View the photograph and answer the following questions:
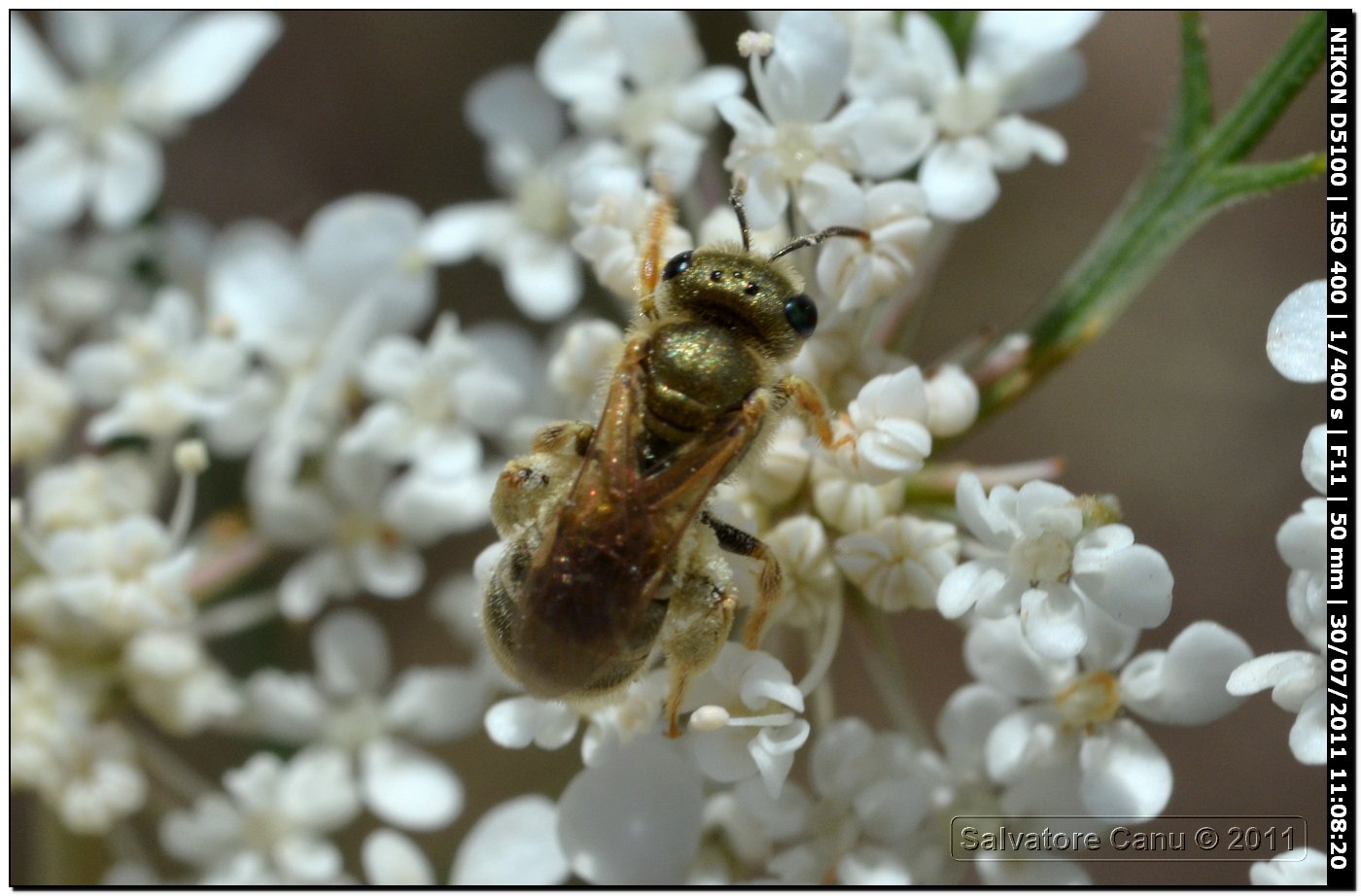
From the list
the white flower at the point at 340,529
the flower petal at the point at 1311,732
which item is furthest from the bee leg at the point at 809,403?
the white flower at the point at 340,529

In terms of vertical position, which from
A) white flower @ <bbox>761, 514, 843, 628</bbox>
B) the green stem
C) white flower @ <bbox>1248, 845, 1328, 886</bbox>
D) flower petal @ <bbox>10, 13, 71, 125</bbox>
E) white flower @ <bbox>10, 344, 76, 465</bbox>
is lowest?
white flower @ <bbox>1248, 845, 1328, 886</bbox>

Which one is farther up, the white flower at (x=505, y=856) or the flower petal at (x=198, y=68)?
the flower petal at (x=198, y=68)

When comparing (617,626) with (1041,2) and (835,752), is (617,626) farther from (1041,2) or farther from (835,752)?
(1041,2)

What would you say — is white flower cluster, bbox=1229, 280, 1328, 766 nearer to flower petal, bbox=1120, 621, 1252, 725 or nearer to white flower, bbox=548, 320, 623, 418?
flower petal, bbox=1120, 621, 1252, 725

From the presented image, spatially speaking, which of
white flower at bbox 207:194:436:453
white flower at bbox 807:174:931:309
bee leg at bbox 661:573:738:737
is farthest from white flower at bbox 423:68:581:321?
bee leg at bbox 661:573:738:737

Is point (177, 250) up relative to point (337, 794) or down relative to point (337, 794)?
up

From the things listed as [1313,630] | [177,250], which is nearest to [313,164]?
[177,250]

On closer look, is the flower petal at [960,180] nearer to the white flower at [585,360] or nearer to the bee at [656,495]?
the bee at [656,495]
